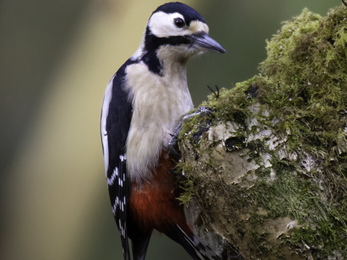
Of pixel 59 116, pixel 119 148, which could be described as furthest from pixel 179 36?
pixel 59 116

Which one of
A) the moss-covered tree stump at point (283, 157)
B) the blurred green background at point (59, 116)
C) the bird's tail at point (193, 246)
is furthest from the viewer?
the blurred green background at point (59, 116)

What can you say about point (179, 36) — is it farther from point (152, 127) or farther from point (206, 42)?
point (152, 127)

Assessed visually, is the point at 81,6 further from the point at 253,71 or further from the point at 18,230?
the point at 18,230

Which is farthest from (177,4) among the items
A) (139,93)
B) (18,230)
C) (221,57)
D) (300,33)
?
(18,230)

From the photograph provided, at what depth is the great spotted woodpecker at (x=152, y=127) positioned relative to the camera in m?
1.36

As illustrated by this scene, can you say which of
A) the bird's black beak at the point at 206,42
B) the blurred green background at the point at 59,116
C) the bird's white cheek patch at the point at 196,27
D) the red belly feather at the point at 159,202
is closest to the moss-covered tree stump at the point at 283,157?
the red belly feather at the point at 159,202

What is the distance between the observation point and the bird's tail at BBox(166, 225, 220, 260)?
1.31m

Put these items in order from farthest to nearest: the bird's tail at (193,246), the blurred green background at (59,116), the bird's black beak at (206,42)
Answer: the blurred green background at (59,116) → the bird's black beak at (206,42) → the bird's tail at (193,246)

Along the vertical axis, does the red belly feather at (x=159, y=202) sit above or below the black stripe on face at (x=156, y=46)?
below

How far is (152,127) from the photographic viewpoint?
1368 millimetres

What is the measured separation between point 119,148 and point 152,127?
0.59 ft

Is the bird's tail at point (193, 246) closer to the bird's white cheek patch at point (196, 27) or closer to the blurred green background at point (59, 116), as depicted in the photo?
the bird's white cheek patch at point (196, 27)

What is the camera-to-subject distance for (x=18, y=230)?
7.88 feet

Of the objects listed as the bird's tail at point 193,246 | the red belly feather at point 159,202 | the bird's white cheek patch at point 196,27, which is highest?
the bird's white cheek patch at point 196,27
